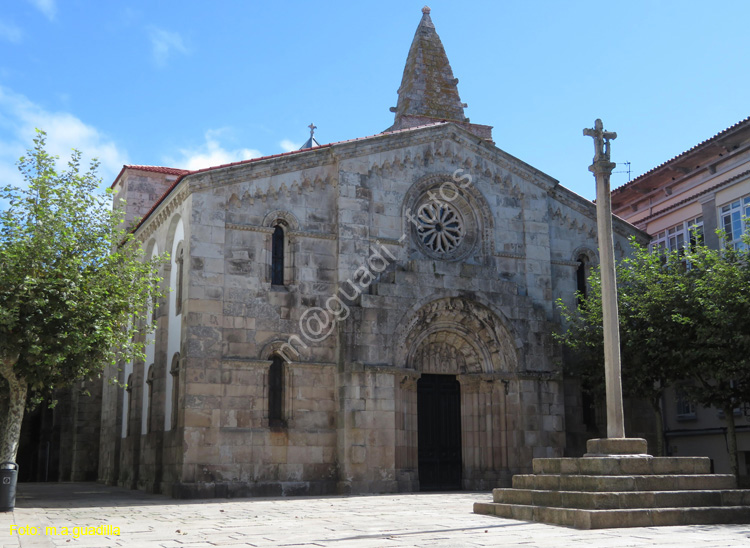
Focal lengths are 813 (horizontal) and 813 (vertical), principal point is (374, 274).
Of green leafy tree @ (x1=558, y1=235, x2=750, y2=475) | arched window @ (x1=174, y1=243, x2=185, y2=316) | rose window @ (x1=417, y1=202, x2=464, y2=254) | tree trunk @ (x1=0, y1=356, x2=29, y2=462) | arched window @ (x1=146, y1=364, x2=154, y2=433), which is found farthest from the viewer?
rose window @ (x1=417, y1=202, x2=464, y2=254)

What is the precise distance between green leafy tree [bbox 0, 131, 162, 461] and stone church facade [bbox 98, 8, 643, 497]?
7.96 ft

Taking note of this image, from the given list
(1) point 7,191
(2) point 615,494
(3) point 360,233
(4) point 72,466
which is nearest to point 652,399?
(3) point 360,233

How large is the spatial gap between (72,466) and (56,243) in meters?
20.1

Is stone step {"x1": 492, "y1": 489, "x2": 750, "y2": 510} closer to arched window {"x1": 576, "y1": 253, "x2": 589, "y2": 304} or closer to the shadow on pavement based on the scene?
the shadow on pavement

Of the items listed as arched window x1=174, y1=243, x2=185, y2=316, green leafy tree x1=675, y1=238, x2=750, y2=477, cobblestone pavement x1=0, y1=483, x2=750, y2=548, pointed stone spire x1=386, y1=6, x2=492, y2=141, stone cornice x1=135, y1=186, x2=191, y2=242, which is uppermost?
pointed stone spire x1=386, y1=6, x2=492, y2=141

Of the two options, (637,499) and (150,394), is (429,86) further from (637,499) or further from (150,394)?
(637,499)

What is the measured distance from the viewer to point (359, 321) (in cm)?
2388

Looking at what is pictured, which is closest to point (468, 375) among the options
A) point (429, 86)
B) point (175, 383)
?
point (175, 383)

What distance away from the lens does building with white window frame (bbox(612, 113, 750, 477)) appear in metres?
27.7

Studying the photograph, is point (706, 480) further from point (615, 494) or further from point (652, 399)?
point (652, 399)

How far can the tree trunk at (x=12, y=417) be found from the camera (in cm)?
1892

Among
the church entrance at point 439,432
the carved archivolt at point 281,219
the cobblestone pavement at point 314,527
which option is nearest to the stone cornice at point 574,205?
the church entrance at point 439,432

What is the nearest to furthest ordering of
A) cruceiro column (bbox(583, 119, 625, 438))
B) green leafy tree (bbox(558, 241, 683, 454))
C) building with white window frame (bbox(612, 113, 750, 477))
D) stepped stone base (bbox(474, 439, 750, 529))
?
1. stepped stone base (bbox(474, 439, 750, 529))
2. cruceiro column (bbox(583, 119, 625, 438))
3. green leafy tree (bbox(558, 241, 683, 454))
4. building with white window frame (bbox(612, 113, 750, 477))

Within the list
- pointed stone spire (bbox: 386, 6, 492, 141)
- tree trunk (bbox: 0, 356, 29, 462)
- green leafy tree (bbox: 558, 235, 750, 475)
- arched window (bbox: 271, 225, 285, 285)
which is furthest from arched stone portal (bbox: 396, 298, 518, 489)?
pointed stone spire (bbox: 386, 6, 492, 141)
